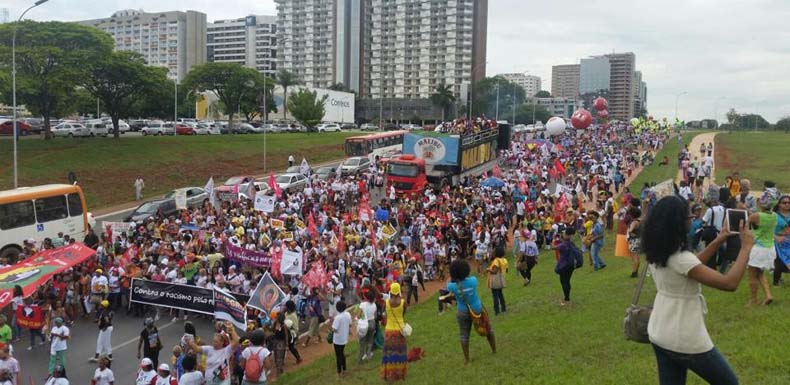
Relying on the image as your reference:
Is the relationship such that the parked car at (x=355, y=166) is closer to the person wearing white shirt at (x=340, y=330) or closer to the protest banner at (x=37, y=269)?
the protest banner at (x=37, y=269)

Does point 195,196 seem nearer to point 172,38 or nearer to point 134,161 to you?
point 134,161

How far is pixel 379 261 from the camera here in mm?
18188

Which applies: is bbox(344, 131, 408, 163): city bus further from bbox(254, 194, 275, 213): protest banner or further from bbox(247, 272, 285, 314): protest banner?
bbox(247, 272, 285, 314): protest banner

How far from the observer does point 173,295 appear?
15164 millimetres

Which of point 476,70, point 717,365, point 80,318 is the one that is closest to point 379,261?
point 80,318

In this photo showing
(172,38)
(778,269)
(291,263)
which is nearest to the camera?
(778,269)

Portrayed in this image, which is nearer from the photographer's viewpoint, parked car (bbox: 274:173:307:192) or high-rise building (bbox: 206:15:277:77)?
parked car (bbox: 274:173:307:192)

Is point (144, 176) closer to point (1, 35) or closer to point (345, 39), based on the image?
point (1, 35)

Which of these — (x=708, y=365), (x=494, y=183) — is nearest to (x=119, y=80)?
(x=494, y=183)

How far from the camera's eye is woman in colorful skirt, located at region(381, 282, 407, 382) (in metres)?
9.49

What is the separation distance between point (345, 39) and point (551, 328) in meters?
146

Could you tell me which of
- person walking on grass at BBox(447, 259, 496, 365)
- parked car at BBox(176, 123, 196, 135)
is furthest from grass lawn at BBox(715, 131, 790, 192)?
parked car at BBox(176, 123, 196, 135)

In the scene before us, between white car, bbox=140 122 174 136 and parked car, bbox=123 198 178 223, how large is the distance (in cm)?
3610

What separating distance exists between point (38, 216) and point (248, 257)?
9.09 metres
